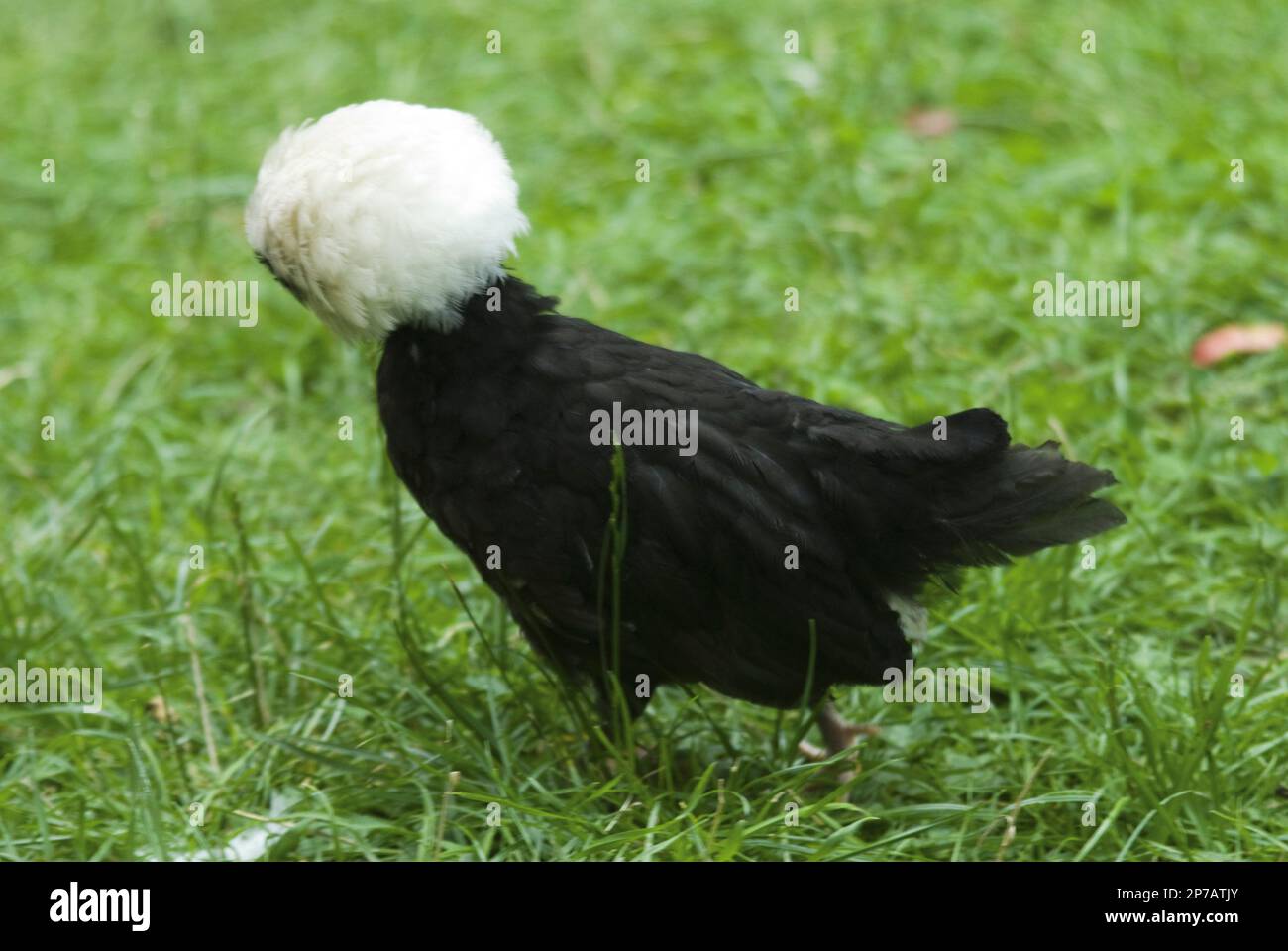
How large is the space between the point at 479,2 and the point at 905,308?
3.28 m

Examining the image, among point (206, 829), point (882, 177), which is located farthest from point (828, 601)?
point (882, 177)

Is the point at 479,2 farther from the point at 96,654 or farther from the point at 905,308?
the point at 96,654

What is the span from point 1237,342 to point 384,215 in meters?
3.09

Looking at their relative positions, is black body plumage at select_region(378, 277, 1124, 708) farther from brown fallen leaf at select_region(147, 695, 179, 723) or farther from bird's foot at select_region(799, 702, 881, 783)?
brown fallen leaf at select_region(147, 695, 179, 723)

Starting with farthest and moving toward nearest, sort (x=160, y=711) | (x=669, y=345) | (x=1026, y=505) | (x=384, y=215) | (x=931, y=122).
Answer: (x=931, y=122)
(x=669, y=345)
(x=160, y=711)
(x=1026, y=505)
(x=384, y=215)

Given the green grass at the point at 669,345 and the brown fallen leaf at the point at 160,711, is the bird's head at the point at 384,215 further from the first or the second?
the brown fallen leaf at the point at 160,711

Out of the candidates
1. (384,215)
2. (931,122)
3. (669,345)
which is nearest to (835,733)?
(384,215)

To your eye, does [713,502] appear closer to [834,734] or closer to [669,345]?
[834,734]

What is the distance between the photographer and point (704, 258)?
5.97 m

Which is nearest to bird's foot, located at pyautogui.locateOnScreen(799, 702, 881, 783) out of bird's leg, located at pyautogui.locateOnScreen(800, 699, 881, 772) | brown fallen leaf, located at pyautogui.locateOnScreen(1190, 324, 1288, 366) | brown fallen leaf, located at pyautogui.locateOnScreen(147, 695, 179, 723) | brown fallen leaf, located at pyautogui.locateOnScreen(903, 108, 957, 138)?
bird's leg, located at pyautogui.locateOnScreen(800, 699, 881, 772)

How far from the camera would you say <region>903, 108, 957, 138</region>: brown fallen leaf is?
655cm

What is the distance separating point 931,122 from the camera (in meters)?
6.59

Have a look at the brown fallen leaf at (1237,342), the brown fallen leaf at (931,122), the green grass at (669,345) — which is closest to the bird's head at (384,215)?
the green grass at (669,345)

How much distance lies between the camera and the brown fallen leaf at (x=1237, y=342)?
16.9 ft
